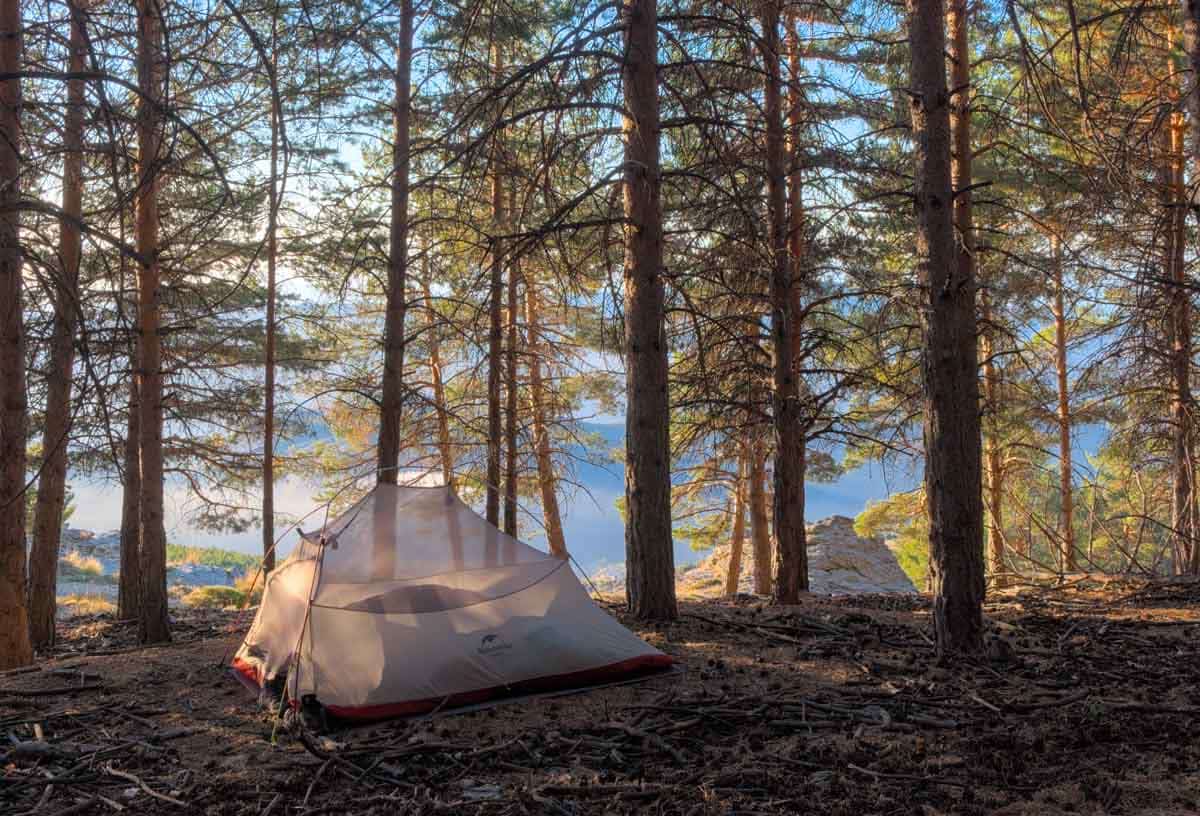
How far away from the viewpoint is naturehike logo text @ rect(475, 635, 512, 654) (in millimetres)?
6180

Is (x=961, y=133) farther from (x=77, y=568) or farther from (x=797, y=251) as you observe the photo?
(x=77, y=568)

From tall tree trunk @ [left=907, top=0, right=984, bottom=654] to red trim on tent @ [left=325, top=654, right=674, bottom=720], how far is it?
2.18m

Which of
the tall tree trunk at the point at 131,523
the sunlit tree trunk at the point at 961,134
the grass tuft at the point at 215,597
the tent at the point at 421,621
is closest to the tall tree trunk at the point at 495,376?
the tall tree trunk at the point at 131,523

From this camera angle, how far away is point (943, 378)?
6547mm

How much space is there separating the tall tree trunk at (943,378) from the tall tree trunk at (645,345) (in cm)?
249

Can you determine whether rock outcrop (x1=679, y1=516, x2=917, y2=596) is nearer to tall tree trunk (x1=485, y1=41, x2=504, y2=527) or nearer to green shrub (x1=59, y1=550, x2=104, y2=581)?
tall tree trunk (x1=485, y1=41, x2=504, y2=527)

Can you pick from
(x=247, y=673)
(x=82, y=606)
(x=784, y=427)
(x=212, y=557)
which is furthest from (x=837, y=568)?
(x=212, y=557)

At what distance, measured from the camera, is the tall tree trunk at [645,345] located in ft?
27.1

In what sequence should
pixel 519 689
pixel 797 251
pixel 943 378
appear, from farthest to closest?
pixel 797 251 → pixel 943 378 → pixel 519 689

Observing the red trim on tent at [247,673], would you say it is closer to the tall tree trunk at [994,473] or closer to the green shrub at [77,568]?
the tall tree trunk at [994,473]

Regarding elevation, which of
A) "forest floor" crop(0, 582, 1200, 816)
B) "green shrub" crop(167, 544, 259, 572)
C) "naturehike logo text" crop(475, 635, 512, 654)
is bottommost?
"green shrub" crop(167, 544, 259, 572)

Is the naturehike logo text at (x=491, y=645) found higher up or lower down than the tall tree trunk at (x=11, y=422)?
lower down

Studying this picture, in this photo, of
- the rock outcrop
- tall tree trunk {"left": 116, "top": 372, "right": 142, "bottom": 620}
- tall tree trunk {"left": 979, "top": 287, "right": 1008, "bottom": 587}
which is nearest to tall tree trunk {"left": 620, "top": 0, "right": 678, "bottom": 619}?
tall tree trunk {"left": 116, "top": 372, "right": 142, "bottom": 620}

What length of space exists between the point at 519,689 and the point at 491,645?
0.36m
